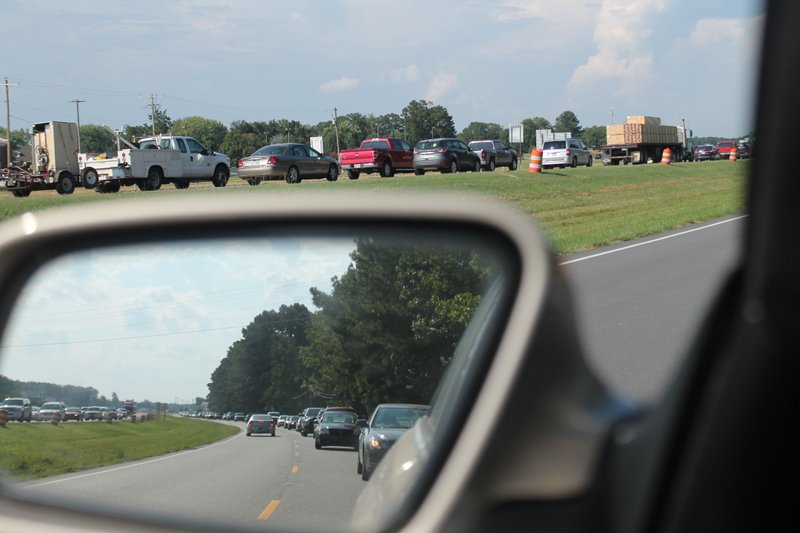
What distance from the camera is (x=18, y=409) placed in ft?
7.23

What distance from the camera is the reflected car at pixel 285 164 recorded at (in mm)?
37906

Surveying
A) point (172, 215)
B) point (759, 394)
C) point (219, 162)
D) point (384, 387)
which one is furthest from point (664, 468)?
point (219, 162)

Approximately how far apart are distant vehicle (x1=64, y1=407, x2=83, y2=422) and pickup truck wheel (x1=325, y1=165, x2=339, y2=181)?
130ft

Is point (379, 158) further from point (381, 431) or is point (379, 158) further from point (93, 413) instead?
point (381, 431)

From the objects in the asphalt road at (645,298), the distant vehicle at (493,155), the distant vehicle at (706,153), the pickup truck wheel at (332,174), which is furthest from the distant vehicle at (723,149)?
the asphalt road at (645,298)

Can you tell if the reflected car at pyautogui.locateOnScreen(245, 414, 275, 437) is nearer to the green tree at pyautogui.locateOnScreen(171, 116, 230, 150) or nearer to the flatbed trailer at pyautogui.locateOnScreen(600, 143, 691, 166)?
the flatbed trailer at pyautogui.locateOnScreen(600, 143, 691, 166)

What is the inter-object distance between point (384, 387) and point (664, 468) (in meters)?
0.58

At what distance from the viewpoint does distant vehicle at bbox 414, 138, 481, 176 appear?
4362 cm

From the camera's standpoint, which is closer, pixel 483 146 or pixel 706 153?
pixel 483 146

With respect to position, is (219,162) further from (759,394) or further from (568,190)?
(759,394)

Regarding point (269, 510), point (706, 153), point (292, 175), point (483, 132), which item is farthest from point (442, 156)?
point (483, 132)

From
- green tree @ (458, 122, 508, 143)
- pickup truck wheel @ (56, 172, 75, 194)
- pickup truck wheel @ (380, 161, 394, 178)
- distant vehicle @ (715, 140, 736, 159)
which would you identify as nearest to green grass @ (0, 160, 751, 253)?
pickup truck wheel @ (56, 172, 75, 194)

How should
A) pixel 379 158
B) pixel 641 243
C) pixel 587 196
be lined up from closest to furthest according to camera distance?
pixel 641 243 → pixel 587 196 → pixel 379 158

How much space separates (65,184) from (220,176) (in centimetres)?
610
